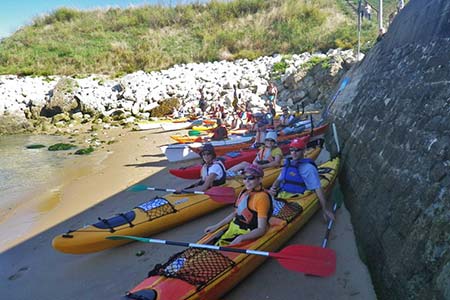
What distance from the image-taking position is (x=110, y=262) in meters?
4.54

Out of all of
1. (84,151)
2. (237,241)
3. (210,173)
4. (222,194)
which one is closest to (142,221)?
(222,194)

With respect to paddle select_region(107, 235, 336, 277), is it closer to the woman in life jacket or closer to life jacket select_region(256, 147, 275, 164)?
the woman in life jacket

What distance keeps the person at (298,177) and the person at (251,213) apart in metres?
1.27

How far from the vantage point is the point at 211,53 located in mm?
25438

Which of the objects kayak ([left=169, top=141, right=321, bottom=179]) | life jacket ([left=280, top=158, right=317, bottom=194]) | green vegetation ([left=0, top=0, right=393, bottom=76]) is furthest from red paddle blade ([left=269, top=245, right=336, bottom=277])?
green vegetation ([left=0, top=0, right=393, bottom=76])

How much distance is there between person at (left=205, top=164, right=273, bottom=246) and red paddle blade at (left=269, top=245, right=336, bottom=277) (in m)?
0.48

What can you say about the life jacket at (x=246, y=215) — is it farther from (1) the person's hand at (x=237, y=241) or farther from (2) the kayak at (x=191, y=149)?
(2) the kayak at (x=191, y=149)

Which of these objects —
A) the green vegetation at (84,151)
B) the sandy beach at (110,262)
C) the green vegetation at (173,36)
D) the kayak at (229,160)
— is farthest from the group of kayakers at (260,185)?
the green vegetation at (173,36)

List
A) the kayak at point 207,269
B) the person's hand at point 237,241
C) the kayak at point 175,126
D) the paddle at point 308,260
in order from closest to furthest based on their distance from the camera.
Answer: the kayak at point 207,269
the paddle at point 308,260
the person's hand at point 237,241
the kayak at point 175,126

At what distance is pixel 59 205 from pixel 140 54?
20.1m

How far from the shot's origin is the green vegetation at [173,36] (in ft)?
80.0

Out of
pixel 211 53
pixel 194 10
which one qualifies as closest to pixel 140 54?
pixel 211 53

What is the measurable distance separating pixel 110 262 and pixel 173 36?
2596cm

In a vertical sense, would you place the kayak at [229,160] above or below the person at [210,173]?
below
